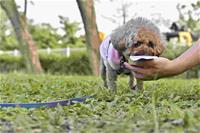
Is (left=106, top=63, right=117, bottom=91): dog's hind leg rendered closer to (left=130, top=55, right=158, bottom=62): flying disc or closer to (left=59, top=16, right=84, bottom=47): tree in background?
(left=130, top=55, right=158, bottom=62): flying disc

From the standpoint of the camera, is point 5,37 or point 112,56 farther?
point 5,37

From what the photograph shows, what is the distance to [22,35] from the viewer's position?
15.7 metres

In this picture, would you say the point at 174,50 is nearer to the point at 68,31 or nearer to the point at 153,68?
the point at 153,68

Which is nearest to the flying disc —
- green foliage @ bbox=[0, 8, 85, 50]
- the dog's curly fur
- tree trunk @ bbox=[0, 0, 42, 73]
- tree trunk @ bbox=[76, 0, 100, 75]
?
the dog's curly fur

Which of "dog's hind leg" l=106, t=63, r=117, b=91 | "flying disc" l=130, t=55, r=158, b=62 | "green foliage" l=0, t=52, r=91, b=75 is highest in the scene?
"flying disc" l=130, t=55, r=158, b=62

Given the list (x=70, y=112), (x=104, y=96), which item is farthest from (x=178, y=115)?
(x=104, y=96)

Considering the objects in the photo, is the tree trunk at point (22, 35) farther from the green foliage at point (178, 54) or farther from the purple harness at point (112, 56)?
the purple harness at point (112, 56)

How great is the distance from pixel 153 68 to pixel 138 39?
0.38 metres

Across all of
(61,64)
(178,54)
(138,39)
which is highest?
(138,39)

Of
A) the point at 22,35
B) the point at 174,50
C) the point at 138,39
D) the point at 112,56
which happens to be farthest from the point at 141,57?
the point at 174,50

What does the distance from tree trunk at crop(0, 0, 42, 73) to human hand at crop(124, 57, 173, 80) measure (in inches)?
443

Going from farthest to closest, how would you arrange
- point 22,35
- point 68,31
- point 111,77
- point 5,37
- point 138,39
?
point 5,37 < point 68,31 < point 22,35 < point 111,77 < point 138,39

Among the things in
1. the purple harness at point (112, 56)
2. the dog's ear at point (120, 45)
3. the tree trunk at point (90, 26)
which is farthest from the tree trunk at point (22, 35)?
the dog's ear at point (120, 45)

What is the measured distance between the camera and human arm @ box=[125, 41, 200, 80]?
4133 mm
